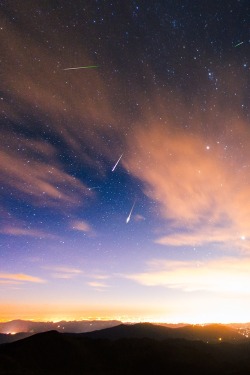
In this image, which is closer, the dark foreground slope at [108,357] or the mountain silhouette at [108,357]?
the mountain silhouette at [108,357]

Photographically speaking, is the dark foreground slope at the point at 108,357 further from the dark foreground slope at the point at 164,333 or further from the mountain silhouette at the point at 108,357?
the dark foreground slope at the point at 164,333

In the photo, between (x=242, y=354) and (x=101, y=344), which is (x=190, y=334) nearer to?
(x=242, y=354)

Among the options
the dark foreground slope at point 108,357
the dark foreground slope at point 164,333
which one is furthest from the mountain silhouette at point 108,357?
the dark foreground slope at point 164,333

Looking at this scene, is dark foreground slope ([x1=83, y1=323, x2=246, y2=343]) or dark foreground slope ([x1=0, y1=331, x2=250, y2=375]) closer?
dark foreground slope ([x1=0, y1=331, x2=250, y2=375])

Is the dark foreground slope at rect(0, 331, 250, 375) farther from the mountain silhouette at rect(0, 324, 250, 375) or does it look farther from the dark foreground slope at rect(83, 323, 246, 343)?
the dark foreground slope at rect(83, 323, 246, 343)

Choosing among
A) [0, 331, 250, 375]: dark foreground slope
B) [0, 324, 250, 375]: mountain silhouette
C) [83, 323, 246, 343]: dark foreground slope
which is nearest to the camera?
[0, 324, 250, 375]: mountain silhouette

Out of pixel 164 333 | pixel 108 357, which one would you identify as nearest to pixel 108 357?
pixel 108 357

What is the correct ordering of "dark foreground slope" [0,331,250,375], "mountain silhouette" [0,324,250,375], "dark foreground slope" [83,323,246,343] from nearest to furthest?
"mountain silhouette" [0,324,250,375]
"dark foreground slope" [0,331,250,375]
"dark foreground slope" [83,323,246,343]

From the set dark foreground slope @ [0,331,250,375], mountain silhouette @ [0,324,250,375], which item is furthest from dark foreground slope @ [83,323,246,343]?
dark foreground slope @ [0,331,250,375]
